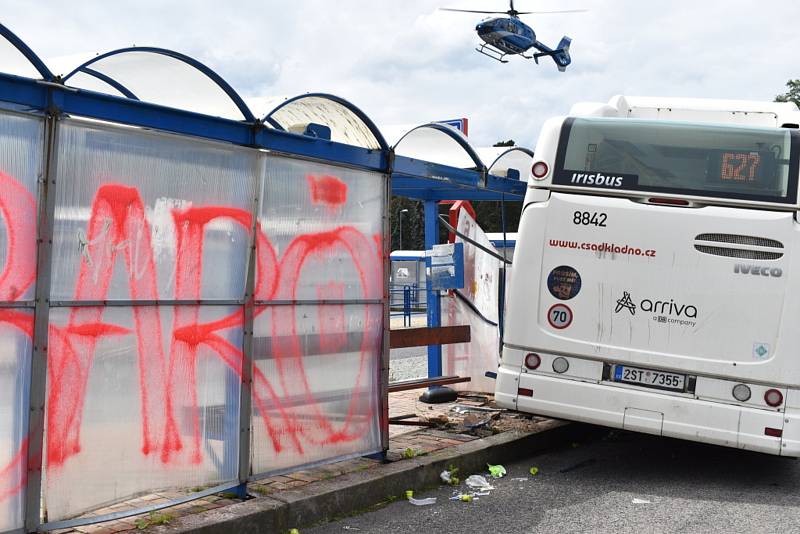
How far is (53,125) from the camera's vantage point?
4.46m

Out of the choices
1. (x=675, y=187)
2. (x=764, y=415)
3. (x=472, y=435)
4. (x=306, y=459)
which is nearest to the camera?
(x=306, y=459)

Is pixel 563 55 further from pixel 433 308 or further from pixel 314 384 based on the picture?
pixel 314 384

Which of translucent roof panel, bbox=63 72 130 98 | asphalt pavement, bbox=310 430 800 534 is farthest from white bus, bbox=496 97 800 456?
translucent roof panel, bbox=63 72 130 98

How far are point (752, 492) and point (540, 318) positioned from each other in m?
2.15

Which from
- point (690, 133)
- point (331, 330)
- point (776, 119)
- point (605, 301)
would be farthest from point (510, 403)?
point (776, 119)

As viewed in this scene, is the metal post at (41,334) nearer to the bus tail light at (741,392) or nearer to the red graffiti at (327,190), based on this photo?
the red graffiti at (327,190)

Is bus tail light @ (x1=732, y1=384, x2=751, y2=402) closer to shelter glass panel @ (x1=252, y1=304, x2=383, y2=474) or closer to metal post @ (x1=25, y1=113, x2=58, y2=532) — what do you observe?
shelter glass panel @ (x1=252, y1=304, x2=383, y2=474)

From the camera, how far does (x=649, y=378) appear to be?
723cm

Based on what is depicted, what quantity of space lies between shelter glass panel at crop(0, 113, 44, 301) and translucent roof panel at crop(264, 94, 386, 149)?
7.41ft

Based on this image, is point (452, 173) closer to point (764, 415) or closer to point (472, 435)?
point (472, 435)

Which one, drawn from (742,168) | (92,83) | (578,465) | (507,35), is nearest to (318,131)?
(92,83)

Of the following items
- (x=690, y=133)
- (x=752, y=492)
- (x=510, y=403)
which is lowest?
(x=752, y=492)

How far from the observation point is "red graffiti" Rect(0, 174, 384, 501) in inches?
178

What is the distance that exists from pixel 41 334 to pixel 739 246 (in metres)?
5.15
